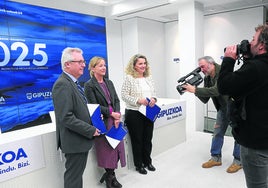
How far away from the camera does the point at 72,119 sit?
166cm

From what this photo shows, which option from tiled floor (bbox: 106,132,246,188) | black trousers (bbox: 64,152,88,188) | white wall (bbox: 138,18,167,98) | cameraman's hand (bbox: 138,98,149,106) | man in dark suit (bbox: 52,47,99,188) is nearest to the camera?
man in dark suit (bbox: 52,47,99,188)

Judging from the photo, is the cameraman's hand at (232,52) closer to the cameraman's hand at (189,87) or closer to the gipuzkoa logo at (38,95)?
the cameraman's hand at (189,87)

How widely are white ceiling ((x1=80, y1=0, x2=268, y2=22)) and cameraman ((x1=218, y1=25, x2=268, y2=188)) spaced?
3.50 metres

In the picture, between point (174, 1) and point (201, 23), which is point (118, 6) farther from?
A: point (201, 23)

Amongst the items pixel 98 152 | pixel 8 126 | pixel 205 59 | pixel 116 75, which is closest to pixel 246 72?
pixel 205 59

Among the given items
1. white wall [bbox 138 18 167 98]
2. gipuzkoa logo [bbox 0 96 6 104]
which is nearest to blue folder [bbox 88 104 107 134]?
gipuzkoa logo [bbox 0 96 6 104]

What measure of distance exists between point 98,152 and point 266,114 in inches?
63.5

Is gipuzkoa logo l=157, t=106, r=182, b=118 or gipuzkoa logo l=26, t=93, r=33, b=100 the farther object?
gipuzkoa logo l=26, t=93, r=33, b=100

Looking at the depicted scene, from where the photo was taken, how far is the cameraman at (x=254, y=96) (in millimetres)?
1258

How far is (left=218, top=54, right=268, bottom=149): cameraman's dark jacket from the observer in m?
1.25

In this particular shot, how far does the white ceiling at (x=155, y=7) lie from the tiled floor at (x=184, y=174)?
9.73 feet

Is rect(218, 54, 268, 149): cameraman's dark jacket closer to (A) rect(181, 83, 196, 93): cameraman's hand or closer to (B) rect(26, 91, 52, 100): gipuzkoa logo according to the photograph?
(A) rect(181, 83, 196, 93): cameraman's hand

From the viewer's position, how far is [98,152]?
7.64 ft

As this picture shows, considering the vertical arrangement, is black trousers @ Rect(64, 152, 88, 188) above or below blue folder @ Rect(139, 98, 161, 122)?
below
